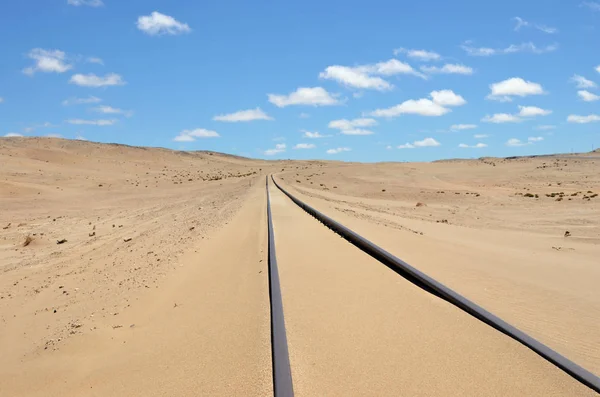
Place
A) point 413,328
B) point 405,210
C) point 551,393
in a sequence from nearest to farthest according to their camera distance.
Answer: point 551,393 → point 413,328 → point 405,210

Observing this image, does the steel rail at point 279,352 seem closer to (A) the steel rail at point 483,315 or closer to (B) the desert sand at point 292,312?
(B) the desert sand at point 292,312

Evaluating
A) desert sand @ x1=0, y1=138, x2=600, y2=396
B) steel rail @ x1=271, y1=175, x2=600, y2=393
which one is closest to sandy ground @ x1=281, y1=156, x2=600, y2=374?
desert sand @ x1=0, y1=138, x2=600, y2=396

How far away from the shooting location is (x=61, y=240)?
63.9ft

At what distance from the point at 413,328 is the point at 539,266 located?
559cm

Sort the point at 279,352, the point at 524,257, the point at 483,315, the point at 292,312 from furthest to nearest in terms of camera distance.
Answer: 1. the point at 524,257
2. the point at 292,312
3. the point at 483,315
4. the point at 279,352

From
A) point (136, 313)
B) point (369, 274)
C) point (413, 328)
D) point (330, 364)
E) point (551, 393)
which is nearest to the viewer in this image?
point (551, 393)

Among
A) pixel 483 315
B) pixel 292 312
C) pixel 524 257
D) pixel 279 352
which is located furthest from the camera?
pixel 524 257

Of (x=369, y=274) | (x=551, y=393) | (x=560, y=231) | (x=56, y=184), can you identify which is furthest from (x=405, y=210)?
(x=56, y=184)

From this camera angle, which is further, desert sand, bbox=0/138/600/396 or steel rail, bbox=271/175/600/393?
desert sand, bbox=0/138/600/396

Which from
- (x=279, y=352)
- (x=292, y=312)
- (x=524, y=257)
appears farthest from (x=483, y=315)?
(x=524, y=257)

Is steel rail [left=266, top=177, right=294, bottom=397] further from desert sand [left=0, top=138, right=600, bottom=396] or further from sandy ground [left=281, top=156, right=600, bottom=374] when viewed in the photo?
sandy ground [left=281, top=156, right=600, bottom=374]

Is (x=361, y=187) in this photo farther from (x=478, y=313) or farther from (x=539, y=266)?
(x=478, y=313)

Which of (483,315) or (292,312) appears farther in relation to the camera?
(292,312)

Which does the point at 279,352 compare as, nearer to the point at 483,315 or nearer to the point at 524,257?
the point at 483,315
